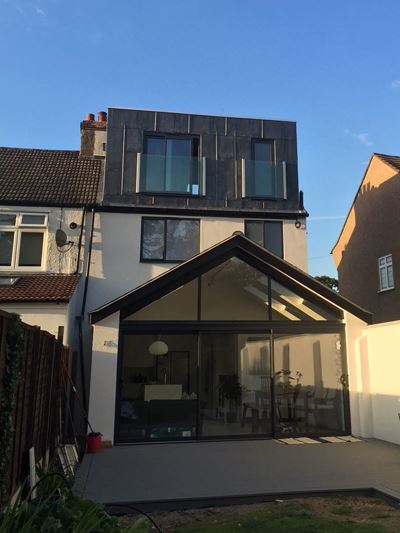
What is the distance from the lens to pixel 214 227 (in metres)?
14.4

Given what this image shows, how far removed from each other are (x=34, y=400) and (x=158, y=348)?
5.27 m

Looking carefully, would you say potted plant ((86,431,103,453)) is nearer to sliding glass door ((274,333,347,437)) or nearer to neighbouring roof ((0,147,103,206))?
sliding glass door ((274,333,347,437))

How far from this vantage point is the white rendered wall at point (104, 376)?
10070 mm

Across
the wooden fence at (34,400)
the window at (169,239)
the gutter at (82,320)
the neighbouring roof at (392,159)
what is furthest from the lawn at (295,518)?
the neighbouring roof at (392,159)

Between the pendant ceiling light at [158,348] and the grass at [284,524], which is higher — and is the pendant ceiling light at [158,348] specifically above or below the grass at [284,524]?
above

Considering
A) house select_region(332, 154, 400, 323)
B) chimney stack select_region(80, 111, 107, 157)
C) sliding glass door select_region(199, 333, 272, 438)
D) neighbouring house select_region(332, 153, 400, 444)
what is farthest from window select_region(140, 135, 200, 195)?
house select_region(332, 154, 400, 323)

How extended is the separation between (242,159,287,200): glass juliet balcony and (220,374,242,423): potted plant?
20.1ft

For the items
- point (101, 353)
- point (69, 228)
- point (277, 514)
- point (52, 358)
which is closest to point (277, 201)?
point (69, 228)

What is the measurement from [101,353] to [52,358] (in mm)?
3264

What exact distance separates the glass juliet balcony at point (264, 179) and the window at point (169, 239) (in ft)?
6.89

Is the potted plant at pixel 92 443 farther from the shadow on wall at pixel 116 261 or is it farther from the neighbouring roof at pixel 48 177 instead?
the neighbouring roof at pixel 48 177

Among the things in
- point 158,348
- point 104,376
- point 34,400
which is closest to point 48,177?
point 158,348

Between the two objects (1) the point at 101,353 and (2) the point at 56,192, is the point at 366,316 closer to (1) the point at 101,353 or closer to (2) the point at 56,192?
(1) the point at 101,353

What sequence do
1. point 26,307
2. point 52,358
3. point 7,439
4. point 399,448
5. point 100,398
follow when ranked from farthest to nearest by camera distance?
point 26,307
point 100,398
point 399,448
point 52,358
point 7,439
